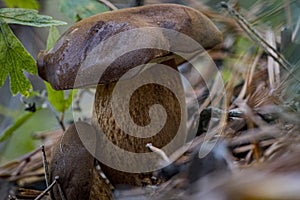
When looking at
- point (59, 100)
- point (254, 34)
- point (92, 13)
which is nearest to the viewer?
point (254, 34)

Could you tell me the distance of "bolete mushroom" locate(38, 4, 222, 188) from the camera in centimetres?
116

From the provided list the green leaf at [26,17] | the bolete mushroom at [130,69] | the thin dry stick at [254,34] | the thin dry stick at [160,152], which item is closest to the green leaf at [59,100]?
the bolete mushroom at [130,69]

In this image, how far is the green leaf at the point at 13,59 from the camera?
1.28m

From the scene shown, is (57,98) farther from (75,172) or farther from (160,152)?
(160,152)

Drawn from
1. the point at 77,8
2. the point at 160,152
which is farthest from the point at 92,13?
the point at 160,152

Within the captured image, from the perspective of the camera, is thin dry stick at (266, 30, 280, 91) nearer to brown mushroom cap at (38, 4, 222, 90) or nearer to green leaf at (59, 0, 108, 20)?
brown mushroom cap at (38, 4, 222, 90)

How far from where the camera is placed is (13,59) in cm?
129

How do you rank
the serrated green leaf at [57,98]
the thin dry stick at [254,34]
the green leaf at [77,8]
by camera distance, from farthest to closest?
the green leaf at [77,8], the serrated green leaf at [57,98], the thin dry stick at [254,34]

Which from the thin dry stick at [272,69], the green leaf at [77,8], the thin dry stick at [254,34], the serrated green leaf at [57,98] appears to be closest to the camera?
the thin dry stick at [254,34]

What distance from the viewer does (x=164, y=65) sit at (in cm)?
136

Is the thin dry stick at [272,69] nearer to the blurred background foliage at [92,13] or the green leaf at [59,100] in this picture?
the blurred background foliage at [92,13]

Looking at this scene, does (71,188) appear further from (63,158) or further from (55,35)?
(55,35)

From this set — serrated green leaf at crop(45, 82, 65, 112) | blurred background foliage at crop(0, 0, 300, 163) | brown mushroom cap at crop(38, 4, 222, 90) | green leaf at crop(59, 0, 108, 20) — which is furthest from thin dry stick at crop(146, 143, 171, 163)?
green leaf at crop(59, 0, 108, 20)

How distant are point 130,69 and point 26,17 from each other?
12.1 inches
